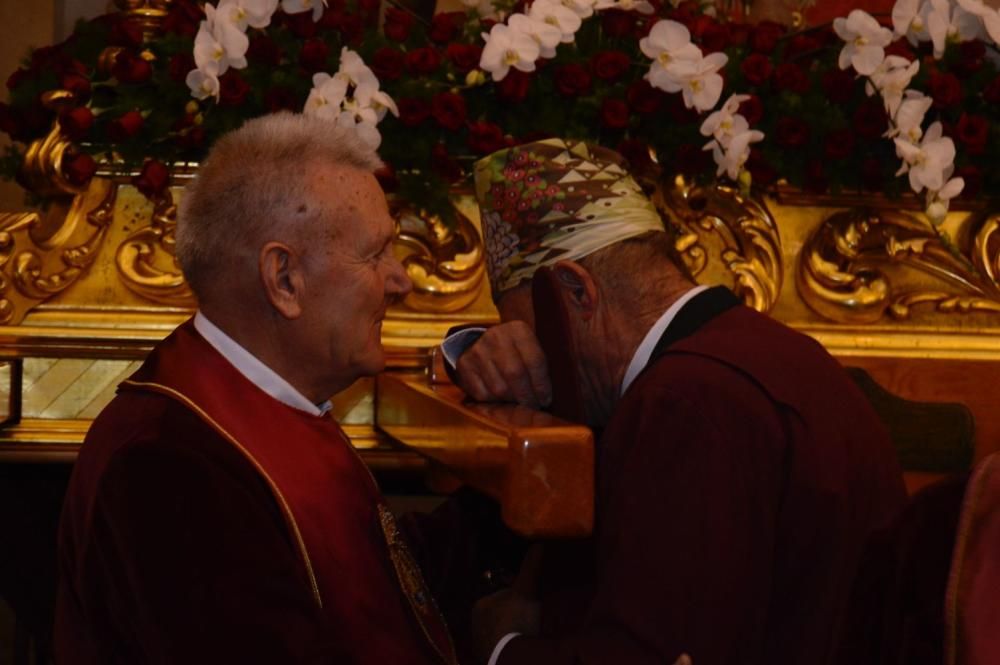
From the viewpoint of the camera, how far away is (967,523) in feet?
4.28

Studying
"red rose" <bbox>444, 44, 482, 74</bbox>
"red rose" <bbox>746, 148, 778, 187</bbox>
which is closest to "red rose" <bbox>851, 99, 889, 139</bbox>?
"red rose" <bbox>746, 148, 778, 187</bbox>

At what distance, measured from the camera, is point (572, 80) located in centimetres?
362

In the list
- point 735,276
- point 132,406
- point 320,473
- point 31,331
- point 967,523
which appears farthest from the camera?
point 735,276

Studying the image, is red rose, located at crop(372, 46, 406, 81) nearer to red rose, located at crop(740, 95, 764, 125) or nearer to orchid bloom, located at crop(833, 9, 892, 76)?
red rose, located at crop(740, 95, 764, 125)

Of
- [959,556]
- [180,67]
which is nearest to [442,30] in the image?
[180,67]

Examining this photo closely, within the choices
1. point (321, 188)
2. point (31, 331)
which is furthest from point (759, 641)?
point (31, 331)

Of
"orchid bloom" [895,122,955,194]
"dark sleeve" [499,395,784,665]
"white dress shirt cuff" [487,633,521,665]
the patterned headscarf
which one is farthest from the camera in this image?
"orchid bloom" [895,122,955,194]

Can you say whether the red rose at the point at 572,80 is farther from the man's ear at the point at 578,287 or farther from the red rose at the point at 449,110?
the man's ear at the point at 578,287

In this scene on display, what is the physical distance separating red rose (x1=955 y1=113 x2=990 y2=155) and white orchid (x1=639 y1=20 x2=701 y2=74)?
0.71m

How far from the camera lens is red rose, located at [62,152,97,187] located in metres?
3.56

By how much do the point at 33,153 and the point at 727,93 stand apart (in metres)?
1.76

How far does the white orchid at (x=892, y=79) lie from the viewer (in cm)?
359

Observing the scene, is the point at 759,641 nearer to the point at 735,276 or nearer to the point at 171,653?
the point at 171,653

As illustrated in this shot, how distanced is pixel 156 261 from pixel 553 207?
1.28 metres
